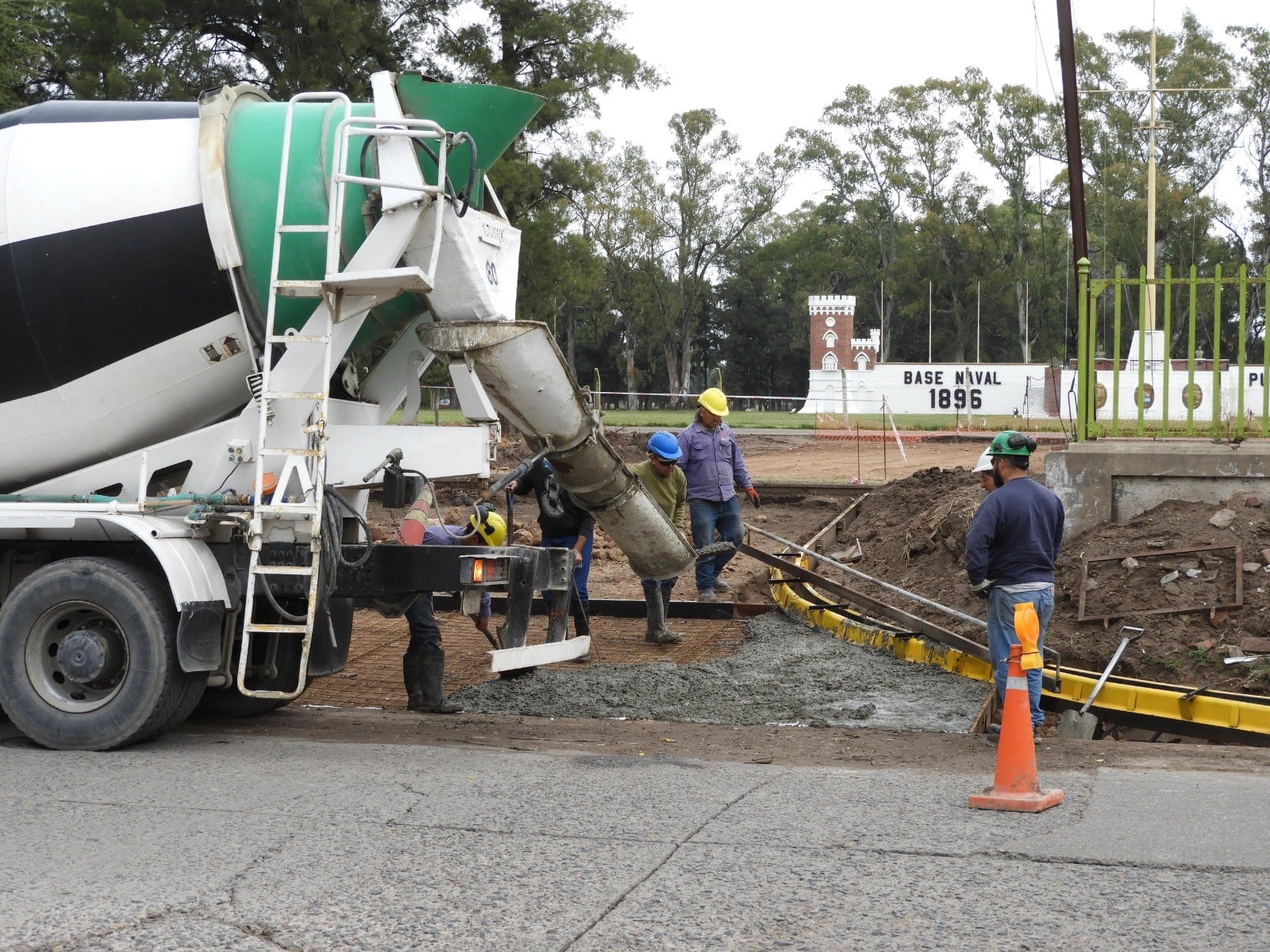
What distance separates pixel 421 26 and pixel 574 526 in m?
23.2

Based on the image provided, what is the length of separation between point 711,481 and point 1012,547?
14.1 feet

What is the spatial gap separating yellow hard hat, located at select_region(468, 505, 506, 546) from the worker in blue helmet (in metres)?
2.32

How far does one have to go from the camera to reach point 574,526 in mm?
9578

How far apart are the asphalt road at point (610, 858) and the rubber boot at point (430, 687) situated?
5.13 ft

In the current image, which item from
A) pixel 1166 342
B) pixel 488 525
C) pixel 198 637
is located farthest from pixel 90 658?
pixel 1166 342

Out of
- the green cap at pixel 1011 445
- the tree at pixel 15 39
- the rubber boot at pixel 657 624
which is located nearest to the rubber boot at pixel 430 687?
the rubber boot at pixel 657 624

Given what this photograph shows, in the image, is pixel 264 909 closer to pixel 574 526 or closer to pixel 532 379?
pixel 532 379

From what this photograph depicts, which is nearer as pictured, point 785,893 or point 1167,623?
point 785,893

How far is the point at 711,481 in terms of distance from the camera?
11141 mm

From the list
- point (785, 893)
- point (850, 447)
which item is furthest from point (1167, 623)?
point (850, 447)

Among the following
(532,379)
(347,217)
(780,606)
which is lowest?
(780,606)

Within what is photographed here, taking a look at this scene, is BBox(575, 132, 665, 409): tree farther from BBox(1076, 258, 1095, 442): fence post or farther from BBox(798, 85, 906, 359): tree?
BBox(1076, 258, 1095, 442): fence post

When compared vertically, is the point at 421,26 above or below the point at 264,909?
above

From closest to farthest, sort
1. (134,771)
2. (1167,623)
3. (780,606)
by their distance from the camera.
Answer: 1. (134,771)
2. (1167,623)
3. (780,606)
